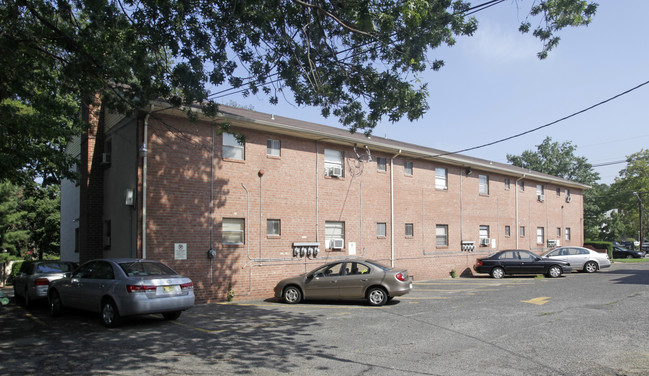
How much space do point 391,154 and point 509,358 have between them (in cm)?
1447

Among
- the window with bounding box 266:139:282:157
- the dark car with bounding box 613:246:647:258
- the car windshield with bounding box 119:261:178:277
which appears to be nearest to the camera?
the car windshield with bounding box 119:261:178:277

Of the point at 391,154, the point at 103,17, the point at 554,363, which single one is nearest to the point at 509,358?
the point at 554,363

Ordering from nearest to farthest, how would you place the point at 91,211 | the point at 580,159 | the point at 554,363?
the point at 554,363
the point at 91,211
the point at 580,159

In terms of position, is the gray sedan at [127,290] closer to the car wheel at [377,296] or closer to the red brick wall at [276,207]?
the red brick wall at [276,207]

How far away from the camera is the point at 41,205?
30.5 m

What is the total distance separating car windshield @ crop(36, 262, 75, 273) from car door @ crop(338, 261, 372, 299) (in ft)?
28.1

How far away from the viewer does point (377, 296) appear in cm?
1327

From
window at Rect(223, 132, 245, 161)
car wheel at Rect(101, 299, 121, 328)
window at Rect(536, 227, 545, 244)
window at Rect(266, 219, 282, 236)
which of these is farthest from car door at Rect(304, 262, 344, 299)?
window at Rect(536, 227, 545, 244)

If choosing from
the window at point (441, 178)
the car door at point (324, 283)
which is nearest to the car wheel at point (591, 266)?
the window at point (441, 178)

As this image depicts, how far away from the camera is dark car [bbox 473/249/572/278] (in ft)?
70.0

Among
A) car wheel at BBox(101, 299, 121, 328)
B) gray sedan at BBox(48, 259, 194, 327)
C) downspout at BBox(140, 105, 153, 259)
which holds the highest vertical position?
downspout at BBox(140, 105, 153, 259)

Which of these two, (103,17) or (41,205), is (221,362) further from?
(41,205)

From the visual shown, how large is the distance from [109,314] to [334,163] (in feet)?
→ 35.5

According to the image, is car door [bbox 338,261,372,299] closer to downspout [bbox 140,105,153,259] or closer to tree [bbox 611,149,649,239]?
downspout [bbox 140,105,153,259]
